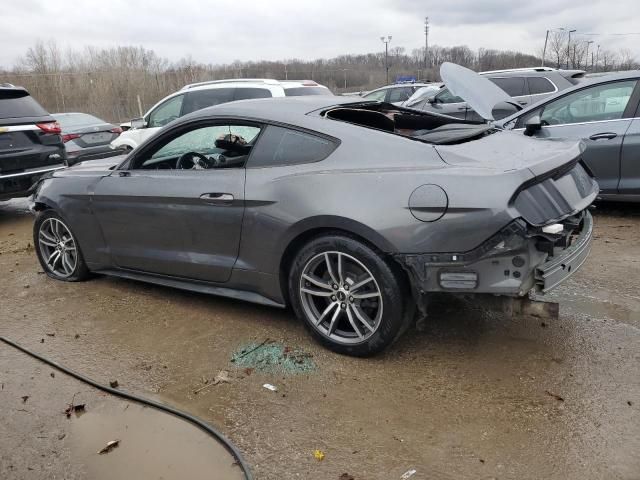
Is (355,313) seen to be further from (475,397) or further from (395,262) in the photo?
(475,397)

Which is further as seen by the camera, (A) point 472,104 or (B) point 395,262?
(A) point 472,104

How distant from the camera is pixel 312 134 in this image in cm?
348

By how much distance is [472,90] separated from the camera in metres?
4.92

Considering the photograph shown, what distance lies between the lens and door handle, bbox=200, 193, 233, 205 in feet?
12.0

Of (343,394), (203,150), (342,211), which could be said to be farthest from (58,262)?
(343,394)

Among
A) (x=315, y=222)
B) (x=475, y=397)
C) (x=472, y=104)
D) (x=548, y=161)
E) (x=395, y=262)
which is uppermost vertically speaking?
(x=472, y=104)

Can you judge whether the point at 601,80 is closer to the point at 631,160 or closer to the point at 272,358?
the point at 631,160

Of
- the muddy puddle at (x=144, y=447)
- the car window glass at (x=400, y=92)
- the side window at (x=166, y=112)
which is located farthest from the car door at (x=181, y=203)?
the car window glass at (x=400, y=92)

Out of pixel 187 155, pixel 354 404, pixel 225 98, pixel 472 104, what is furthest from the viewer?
pixel 225 98

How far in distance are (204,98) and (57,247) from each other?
4716 mm

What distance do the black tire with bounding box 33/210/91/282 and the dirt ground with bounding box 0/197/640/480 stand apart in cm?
49

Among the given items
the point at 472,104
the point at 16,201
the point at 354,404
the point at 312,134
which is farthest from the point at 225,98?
the point at 354,404

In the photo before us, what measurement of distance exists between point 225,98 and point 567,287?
20.5 ft

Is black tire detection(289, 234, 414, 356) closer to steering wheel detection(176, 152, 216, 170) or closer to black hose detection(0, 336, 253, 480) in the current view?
black hose detection(0, 336, 253, 480)
